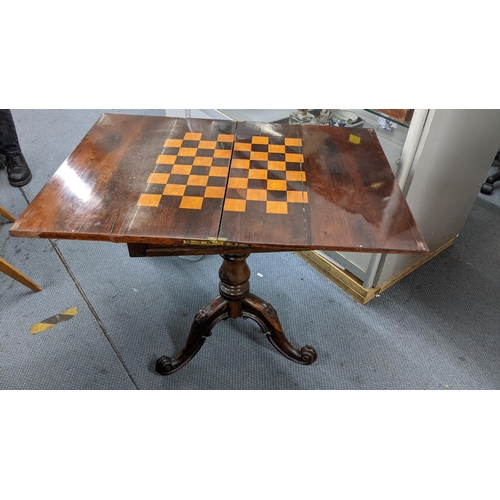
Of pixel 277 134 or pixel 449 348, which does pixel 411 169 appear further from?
pixel 449 348

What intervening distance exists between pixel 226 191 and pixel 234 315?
1.85ft

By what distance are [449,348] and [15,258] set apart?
206cm

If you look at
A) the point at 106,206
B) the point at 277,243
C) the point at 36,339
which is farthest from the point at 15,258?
the point at 277,243

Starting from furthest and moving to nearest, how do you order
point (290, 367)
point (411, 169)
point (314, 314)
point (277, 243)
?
point (314, 314) < point (290, 367) < point (411, 169) < point (277, 243)

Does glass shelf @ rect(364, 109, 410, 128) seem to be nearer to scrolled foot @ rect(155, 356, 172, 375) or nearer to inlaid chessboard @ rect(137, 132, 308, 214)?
inlaid chessboard @ rect(137, 132, 308, 214)

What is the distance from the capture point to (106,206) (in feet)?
2.99

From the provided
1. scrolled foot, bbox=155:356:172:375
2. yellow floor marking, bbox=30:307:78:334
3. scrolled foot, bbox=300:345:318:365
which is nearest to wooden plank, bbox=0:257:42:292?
yellow floor marking, bbox=30:307:78:334

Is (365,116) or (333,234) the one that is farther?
(365,116)

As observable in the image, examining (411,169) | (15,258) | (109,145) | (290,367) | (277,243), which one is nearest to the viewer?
(277,243)

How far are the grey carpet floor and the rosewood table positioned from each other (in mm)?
429

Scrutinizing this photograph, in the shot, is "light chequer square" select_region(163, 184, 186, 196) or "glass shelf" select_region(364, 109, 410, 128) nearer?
"light chequer square" select_region(163, 184, 186, 196)

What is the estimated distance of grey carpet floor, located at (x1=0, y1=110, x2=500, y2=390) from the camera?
4.82 ft

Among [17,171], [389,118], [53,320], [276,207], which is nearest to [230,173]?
[276,207]

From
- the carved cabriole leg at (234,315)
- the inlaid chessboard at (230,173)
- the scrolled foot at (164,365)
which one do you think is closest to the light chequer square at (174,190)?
the inlaid chessboard at (230,173)
